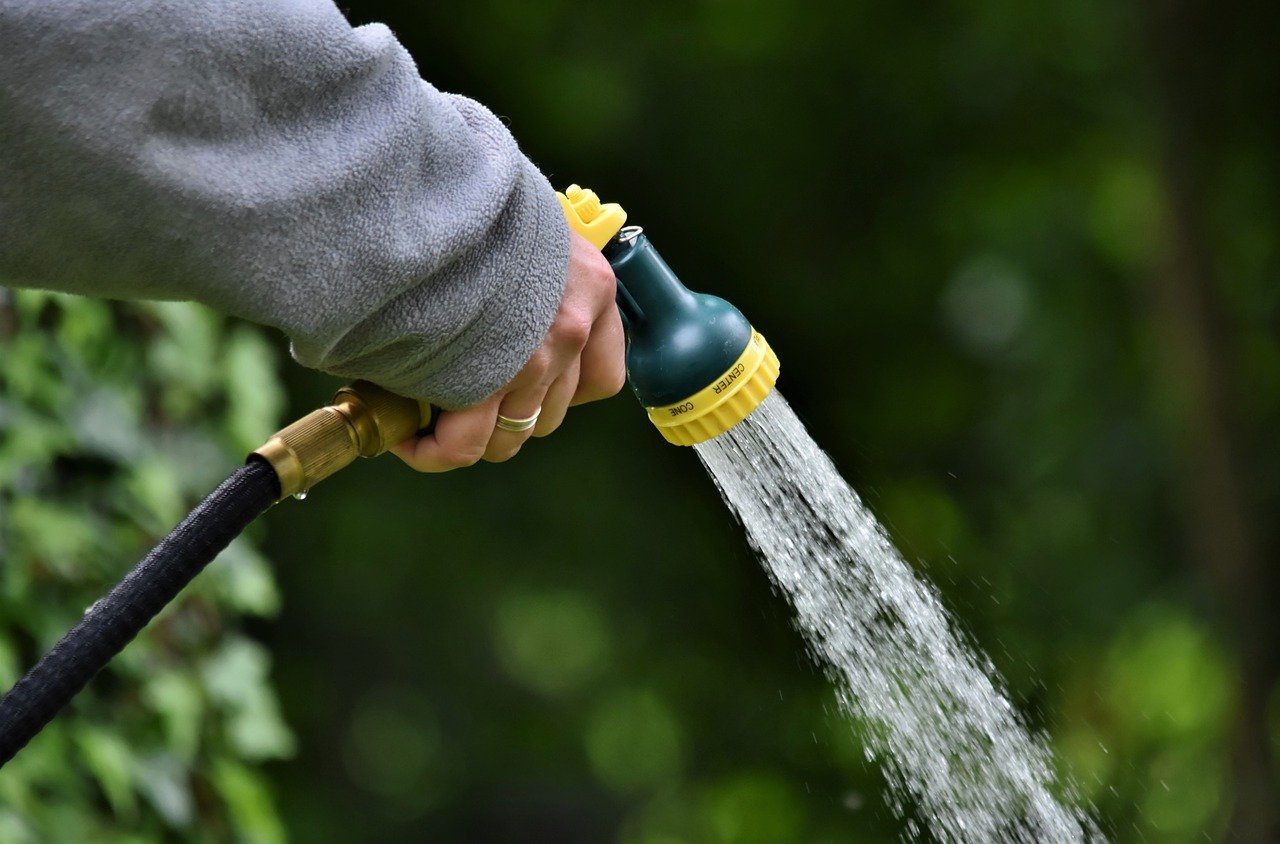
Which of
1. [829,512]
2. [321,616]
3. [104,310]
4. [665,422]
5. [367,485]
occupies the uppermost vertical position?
[665,422]

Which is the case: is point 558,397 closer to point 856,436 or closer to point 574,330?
point 574,330

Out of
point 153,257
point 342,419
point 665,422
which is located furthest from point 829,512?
point 153,257

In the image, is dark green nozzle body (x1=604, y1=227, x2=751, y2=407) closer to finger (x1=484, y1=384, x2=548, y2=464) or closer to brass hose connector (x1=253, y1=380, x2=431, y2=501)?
finger (x1=484, y1=384, x2=548, y2=464)

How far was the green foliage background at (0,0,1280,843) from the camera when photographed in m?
Result: 4.90

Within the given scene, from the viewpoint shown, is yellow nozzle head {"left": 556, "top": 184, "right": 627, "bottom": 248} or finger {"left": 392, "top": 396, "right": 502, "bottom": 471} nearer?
finger {"left": 392, "top": 396, "right": 502, "bottom": 471}

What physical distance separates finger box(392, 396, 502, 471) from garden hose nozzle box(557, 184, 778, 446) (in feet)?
0.62

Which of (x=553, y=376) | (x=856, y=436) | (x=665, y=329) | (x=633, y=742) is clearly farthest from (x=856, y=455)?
(x=553, y=376)

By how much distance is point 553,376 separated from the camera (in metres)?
1.48

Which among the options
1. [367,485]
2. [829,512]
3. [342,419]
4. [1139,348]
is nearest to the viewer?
[342,419]

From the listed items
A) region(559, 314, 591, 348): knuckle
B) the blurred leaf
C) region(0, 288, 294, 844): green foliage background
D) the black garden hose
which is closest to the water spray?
the black garden hose

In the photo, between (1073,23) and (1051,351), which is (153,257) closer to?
(1051,351)

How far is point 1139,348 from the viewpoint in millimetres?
5156

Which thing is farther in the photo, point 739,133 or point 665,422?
point 739,133

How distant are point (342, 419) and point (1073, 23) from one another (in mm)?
4481
